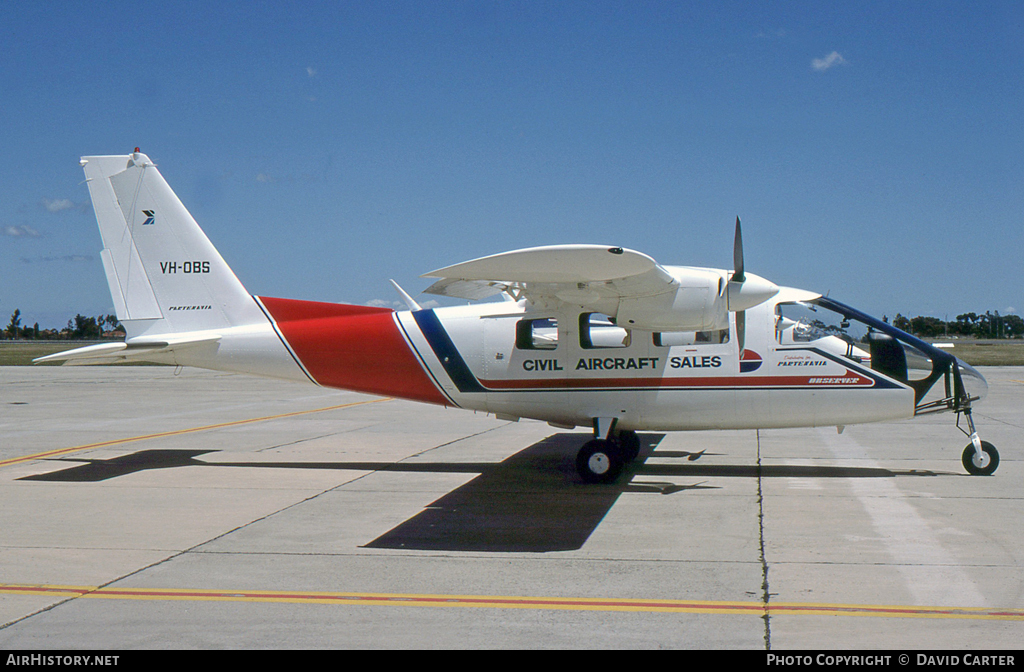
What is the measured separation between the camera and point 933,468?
1162 cm

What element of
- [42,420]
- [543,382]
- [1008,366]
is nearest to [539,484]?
[543,382]

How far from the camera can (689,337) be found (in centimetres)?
1105

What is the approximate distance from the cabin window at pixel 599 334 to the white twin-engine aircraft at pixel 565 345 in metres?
0.02

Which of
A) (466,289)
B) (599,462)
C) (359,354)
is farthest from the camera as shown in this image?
(466,289)

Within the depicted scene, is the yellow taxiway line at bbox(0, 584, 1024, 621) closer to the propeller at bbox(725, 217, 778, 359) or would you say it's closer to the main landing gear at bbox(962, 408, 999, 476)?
the propeller at bbox(725, 217, 778, 359)

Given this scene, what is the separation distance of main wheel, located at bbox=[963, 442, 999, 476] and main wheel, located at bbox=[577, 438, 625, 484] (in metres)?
4.65

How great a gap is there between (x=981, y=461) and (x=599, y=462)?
5089 millimetres

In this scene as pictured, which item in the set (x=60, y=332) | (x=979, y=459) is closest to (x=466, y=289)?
(x=979, y=459)

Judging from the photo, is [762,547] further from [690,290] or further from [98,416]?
[98,416]

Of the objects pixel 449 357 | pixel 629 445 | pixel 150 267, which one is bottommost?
pixel 629 445

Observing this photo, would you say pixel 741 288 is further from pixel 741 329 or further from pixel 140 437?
pixel 140 437

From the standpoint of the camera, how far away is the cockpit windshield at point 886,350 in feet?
35.5

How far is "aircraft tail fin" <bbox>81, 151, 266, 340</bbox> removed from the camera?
12297mm

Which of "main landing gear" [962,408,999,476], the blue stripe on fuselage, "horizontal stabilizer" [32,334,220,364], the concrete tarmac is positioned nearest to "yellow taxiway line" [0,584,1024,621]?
the concrete tarmac
